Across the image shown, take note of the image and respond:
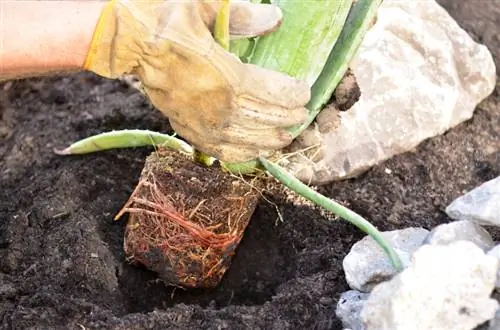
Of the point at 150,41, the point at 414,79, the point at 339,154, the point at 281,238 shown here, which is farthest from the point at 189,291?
the point at 414,79

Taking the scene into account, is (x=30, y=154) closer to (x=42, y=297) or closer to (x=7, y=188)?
(x=7, y=188)

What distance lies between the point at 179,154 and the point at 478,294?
718mm

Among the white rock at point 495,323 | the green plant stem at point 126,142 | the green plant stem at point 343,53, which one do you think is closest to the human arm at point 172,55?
the green plant stem at point 343,53

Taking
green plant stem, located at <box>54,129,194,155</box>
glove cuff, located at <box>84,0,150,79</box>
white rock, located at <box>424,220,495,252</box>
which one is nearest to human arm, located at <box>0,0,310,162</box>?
glove cuff, located at <box>84,0,150,79</box>

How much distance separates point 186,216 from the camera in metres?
1.65

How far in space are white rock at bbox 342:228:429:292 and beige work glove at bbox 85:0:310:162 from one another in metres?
0.27

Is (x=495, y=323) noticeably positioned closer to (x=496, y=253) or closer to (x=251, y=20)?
(x=496, y=253)

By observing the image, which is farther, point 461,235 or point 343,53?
point 343,53

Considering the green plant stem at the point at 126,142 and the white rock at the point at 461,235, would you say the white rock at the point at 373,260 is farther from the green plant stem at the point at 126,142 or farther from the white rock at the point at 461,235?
the green plant stem at the point at 126,142

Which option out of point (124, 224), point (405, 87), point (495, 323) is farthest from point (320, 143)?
point (495, 323)

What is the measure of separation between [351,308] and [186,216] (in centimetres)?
39

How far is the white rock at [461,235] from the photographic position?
A: 1.47m

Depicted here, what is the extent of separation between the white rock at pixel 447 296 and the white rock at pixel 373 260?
0.56 ft

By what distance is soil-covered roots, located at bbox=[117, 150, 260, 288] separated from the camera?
5.43 feet
